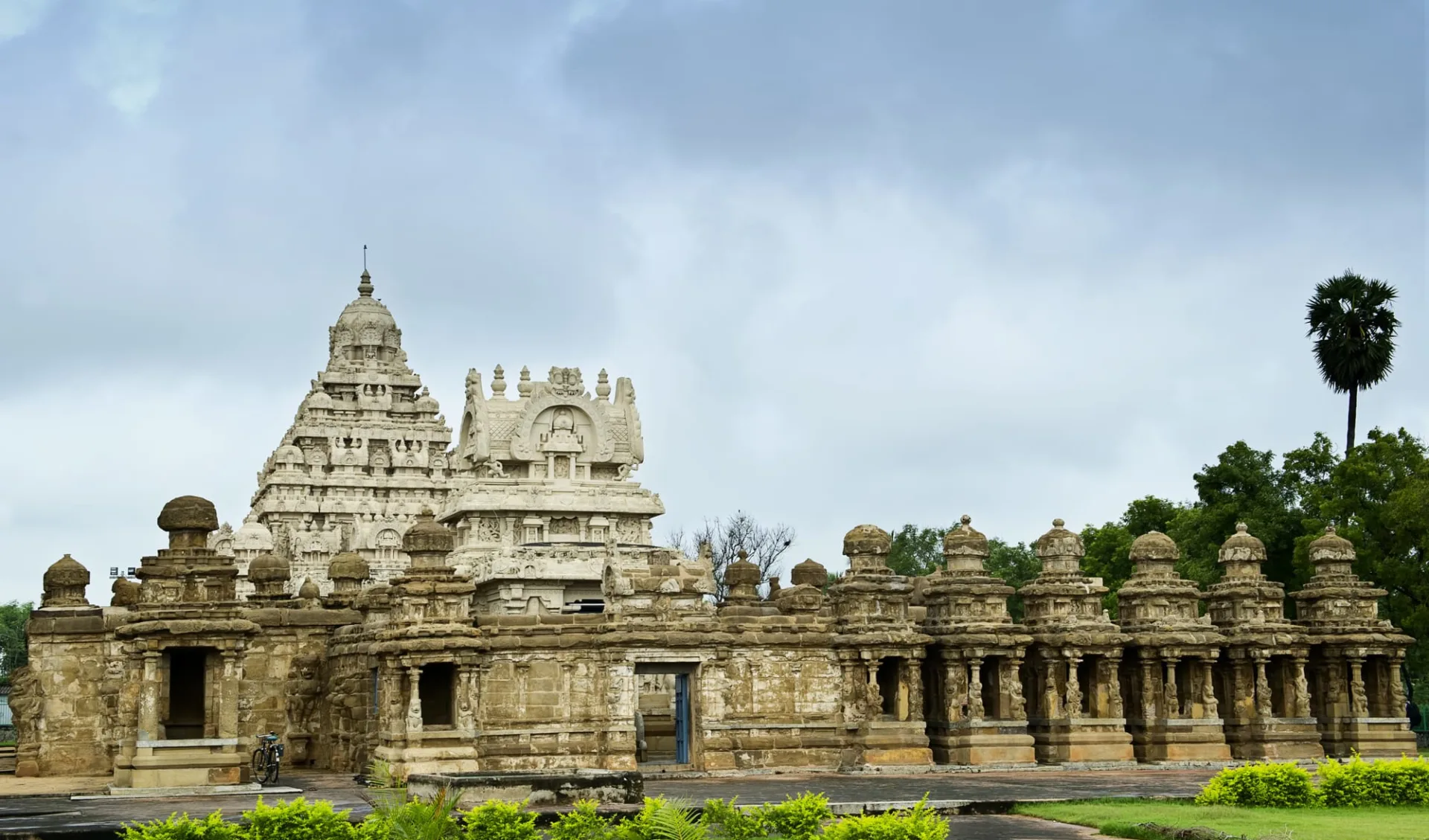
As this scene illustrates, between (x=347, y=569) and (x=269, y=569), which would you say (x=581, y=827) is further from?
(x=347, y=569)

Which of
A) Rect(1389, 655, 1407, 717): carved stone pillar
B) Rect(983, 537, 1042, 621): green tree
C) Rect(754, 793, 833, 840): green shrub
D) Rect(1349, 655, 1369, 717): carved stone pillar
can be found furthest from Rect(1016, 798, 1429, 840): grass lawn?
Rect(983, 537, 1042, 621): green tree

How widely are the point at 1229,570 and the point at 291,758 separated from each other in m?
20.3

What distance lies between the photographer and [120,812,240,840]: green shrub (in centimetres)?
1695

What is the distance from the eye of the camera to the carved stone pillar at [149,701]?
2973 centimetres

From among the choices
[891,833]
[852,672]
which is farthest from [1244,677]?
[891,833]

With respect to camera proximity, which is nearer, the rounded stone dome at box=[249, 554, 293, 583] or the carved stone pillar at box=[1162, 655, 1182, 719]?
the carved stone pillar at box=[1162, 655, 1182, 719]

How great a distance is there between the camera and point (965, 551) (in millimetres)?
36375

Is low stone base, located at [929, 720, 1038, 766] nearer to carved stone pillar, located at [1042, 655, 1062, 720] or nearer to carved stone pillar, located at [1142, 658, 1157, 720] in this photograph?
carved stone pillar, located at [1042, 655, 1062, 720]

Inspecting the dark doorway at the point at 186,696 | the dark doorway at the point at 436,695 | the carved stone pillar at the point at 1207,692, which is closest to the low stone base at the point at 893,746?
the carved stone pillar at the point at 1207,692

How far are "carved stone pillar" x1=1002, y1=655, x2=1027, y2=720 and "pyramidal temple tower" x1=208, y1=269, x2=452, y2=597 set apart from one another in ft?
121

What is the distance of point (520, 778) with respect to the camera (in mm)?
22922

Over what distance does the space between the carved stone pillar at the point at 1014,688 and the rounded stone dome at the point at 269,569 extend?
16235 mm

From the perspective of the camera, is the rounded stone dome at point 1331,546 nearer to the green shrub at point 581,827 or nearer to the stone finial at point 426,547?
the stone finial at point 426,547

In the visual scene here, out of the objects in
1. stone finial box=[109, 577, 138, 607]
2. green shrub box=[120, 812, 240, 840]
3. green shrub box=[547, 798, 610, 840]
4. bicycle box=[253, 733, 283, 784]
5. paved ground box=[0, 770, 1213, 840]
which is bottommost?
paved ground box=[0, 770, 1213, 840]
